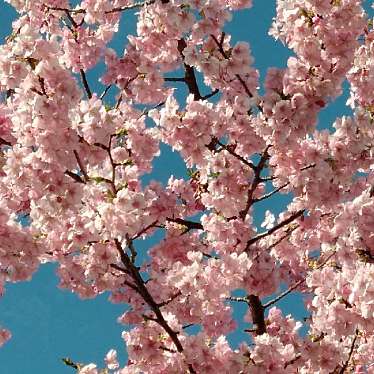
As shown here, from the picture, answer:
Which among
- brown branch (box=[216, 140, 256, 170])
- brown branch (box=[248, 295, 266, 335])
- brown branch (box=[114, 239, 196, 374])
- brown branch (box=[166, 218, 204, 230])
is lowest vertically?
brown branch (box=[114, 239, 196, 374])

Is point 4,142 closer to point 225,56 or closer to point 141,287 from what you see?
point 141,287

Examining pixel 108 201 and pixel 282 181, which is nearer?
pixel 108 201

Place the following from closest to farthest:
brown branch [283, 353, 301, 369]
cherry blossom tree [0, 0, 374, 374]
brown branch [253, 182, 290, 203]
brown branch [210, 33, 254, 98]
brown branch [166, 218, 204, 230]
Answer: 1. cherry blossom tree [0, 0, 374, 374]
2. brown branch [283, 353, 301, 369]
3. brown branch [210, 33, 254, 98]
4. brown branch [253, 182, 290, 203]
5. brown branch [166, 218, 204, 230]

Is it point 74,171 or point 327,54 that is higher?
point 327,54

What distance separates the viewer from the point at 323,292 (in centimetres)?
833

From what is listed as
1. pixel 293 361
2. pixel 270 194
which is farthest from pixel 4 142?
pixel 293 361

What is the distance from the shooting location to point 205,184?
10.3 meters

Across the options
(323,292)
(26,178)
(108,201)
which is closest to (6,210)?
(26,178)

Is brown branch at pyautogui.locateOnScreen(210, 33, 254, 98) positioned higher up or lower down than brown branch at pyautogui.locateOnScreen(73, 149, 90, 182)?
higher up

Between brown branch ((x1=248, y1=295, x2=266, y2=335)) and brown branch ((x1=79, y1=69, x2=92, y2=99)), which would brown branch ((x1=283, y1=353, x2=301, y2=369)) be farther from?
brown branch ((x1=79, y1=69, x2=92, y2=99))

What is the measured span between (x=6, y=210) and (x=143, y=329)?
2063 mm

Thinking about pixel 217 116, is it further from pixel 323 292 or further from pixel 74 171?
pixel 323 292

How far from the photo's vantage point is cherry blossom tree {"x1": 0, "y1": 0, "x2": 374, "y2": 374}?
768cm

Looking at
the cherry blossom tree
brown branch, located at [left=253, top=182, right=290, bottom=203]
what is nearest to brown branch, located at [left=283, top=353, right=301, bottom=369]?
the cherry blossom tree
